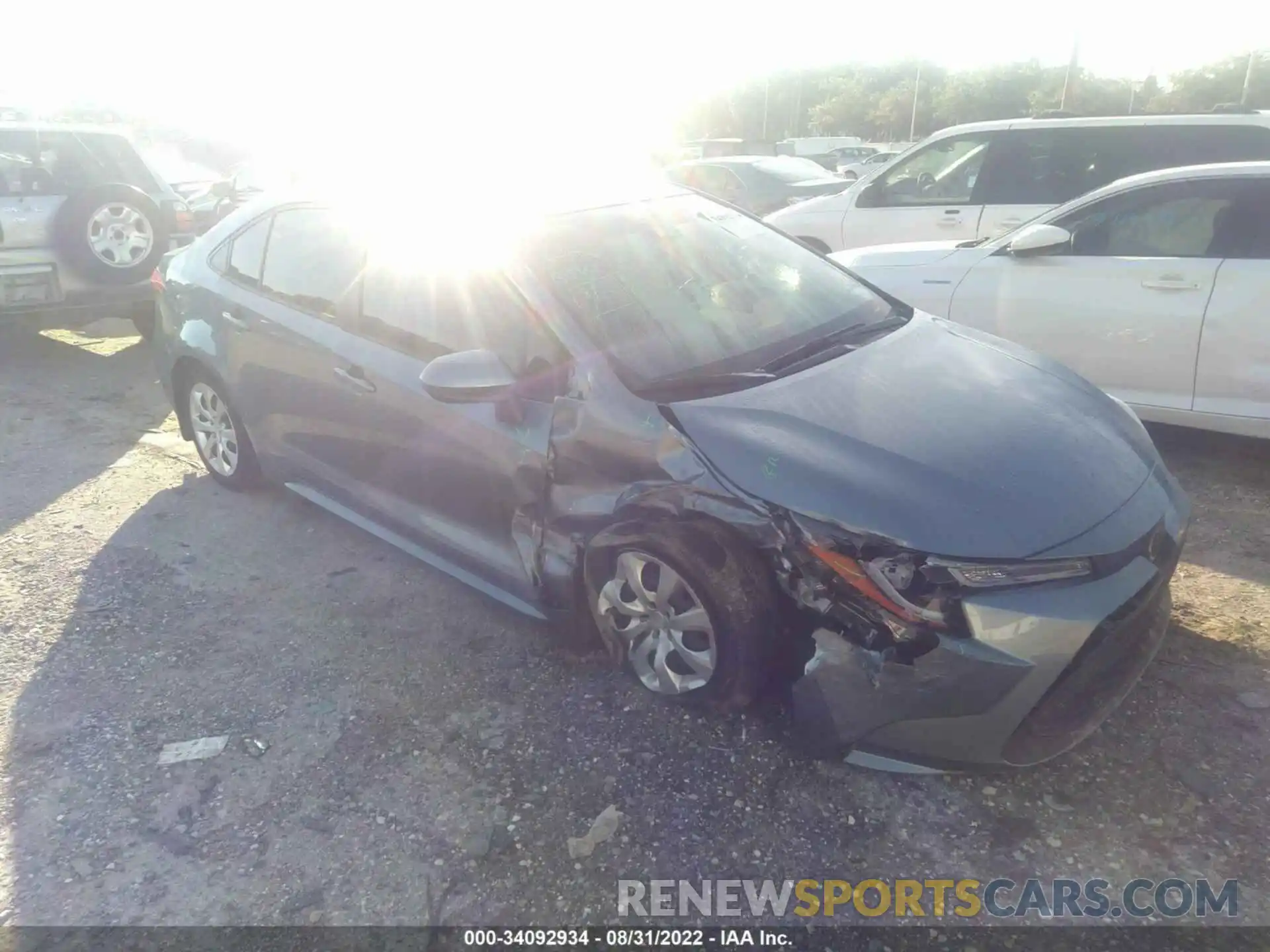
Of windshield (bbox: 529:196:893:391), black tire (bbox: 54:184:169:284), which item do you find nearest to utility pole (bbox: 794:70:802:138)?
black tire (bbox: 54:184:169:284)

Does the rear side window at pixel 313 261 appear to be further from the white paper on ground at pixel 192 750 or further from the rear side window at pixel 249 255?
the white paper on ground at pixel 192 750

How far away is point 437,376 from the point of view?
3.05 metres

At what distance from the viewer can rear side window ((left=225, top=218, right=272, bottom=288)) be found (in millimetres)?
4340

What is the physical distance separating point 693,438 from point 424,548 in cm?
133

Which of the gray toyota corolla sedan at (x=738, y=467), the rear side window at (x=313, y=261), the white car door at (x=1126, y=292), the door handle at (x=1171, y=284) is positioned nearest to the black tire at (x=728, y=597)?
the gray toyota corolla sedan at (x=738, y=467)

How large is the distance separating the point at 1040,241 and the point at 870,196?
3303 mm

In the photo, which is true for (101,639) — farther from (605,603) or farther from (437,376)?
(605,603)

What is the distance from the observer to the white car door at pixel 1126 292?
456 cm

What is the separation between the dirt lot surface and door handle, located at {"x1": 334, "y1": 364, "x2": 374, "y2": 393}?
84 cm

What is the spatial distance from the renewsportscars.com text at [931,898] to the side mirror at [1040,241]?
337cm

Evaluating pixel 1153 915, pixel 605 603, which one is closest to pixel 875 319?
pixel 605 603

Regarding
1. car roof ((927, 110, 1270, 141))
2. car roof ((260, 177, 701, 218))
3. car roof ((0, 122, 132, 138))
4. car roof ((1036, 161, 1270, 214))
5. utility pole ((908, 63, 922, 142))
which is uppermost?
car roof ((0, 122, 132, 138))

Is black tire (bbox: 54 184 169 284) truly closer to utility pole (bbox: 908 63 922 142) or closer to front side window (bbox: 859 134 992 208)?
front side window (bbox: 859 134 992 208)

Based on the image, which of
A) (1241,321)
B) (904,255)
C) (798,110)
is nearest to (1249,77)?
(798,110)
